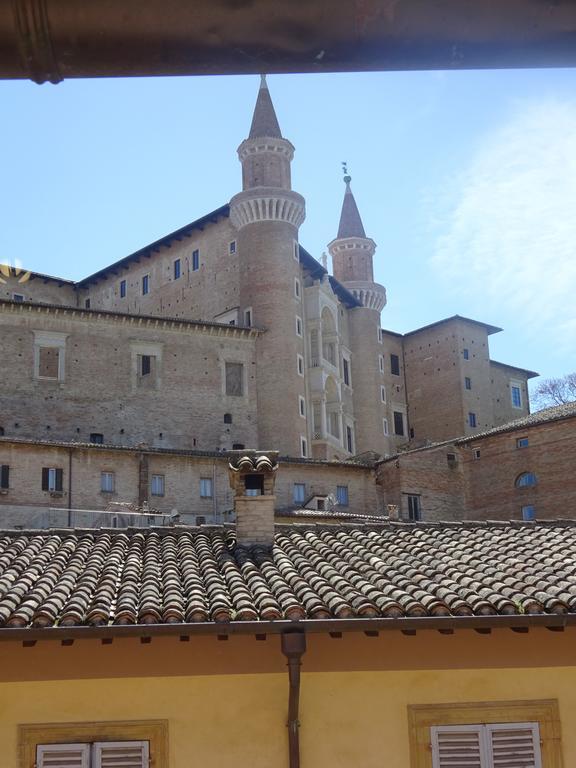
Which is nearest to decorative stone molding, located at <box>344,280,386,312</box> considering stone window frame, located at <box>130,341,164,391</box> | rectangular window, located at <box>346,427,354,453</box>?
rectangular window, located at <box>346,427,354,453</box>

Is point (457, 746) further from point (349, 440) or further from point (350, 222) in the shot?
point (350, 222)

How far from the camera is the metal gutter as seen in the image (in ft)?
27.3

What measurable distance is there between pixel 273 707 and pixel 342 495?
122ft

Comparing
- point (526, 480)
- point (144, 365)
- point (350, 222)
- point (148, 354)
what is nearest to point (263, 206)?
point (148, 354)

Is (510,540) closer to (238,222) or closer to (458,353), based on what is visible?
(238,222)

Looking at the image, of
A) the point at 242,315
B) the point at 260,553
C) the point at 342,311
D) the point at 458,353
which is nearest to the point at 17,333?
the point at 242,315

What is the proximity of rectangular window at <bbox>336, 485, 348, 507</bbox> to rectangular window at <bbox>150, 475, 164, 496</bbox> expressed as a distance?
7970mm

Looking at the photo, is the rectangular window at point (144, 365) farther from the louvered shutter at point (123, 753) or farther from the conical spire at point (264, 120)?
the louvered shutter at point (123, 753)

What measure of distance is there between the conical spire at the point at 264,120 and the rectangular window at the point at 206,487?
21.9 metres

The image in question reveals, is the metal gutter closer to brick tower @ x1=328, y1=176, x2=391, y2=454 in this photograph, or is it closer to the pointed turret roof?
brick tower @ x1=328, y1=176, x2=391, y2=454

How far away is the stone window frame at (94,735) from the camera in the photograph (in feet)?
28.6

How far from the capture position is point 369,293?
66.4 metres

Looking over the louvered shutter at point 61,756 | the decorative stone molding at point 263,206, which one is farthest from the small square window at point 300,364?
the louvered shutter at point 61,756

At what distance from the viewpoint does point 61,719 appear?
28.9 feet
